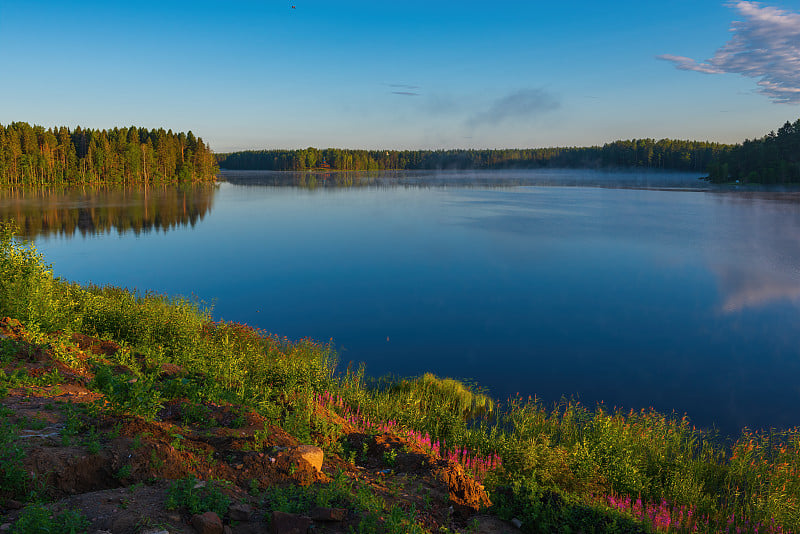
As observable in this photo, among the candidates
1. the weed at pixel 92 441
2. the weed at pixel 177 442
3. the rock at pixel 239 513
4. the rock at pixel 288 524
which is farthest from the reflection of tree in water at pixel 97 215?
the rock at pixel 288 524

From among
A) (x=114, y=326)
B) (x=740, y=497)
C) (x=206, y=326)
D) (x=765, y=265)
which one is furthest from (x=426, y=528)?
(x=765, y=265)

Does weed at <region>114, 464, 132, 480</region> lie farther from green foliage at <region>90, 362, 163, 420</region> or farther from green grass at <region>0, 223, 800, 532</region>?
green foliage at <region>90, 362, 163, 420</region>

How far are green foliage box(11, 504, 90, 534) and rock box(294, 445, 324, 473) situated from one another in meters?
2.76

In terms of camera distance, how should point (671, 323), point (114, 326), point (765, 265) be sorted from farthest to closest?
point (765, 265) < point (671, 323) < point (114, 326)

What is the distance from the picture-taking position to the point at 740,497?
8.82 meters

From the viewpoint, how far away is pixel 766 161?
108875 millimetres

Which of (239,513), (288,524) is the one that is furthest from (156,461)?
(288,524)

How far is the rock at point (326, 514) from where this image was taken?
5395 millimetres

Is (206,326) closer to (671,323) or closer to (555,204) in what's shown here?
(671,323)

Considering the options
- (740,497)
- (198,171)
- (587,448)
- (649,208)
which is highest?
(198,171)

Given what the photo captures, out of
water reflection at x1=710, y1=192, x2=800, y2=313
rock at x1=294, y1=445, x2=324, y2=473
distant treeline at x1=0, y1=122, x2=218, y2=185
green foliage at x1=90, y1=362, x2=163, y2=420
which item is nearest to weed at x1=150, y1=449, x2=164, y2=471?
green foliage at x1=90, y1=362, x2=163, y2=420

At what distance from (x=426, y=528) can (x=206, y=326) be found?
41.4ft

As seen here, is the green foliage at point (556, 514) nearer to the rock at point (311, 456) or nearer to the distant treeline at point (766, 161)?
the rock at point (311, 456)

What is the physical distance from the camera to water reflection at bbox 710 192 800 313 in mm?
23531
